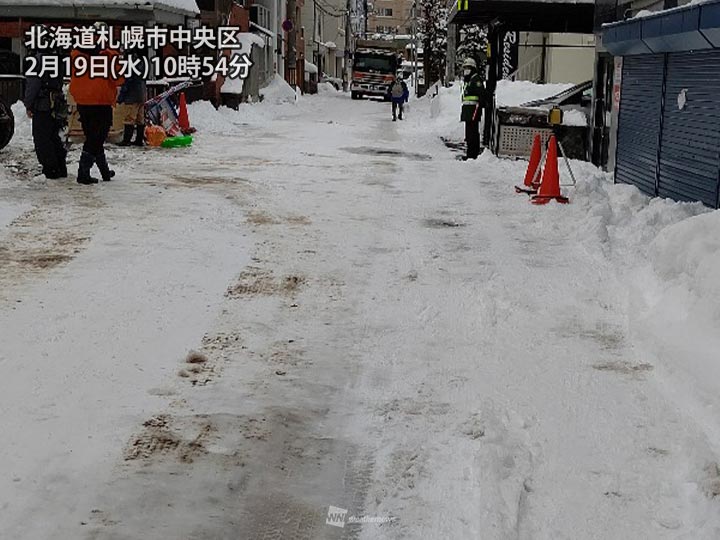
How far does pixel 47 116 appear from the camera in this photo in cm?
1208

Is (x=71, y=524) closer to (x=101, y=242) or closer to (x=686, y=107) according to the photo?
(x=101, y=242)

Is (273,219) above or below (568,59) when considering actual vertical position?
below

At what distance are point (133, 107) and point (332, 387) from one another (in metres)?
13.8

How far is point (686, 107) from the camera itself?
393 inches

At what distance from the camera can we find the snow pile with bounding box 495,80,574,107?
2369 cm

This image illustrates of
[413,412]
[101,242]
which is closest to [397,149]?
[101,242]

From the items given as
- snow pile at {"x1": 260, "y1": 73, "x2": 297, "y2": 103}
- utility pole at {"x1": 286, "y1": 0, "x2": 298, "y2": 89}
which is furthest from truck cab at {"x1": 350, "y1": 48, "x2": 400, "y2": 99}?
→ utility pole at {"x1": 286, "y1": 0, "x2": 298, "y2": 89}

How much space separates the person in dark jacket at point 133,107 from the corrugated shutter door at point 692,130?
1003 centimetres

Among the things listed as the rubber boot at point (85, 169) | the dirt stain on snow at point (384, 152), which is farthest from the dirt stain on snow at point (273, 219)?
the dirt stain on snow at point (384, 152)

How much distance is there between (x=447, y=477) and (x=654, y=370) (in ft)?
6.25

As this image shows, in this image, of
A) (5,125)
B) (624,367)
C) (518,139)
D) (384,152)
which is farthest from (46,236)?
(384,152)

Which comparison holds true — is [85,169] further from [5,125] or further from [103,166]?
[5,125]

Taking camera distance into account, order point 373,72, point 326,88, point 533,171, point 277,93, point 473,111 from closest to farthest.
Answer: point 533,171
point 473,111
point 277,93
point 373,72
point 326,88

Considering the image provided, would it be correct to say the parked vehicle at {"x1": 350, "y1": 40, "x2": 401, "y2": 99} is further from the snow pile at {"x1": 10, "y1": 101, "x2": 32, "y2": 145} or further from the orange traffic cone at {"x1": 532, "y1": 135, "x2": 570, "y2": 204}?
the orange traffic cone at {"x1": 532, "y1": 135, "x2": 570, "y2": 204}
